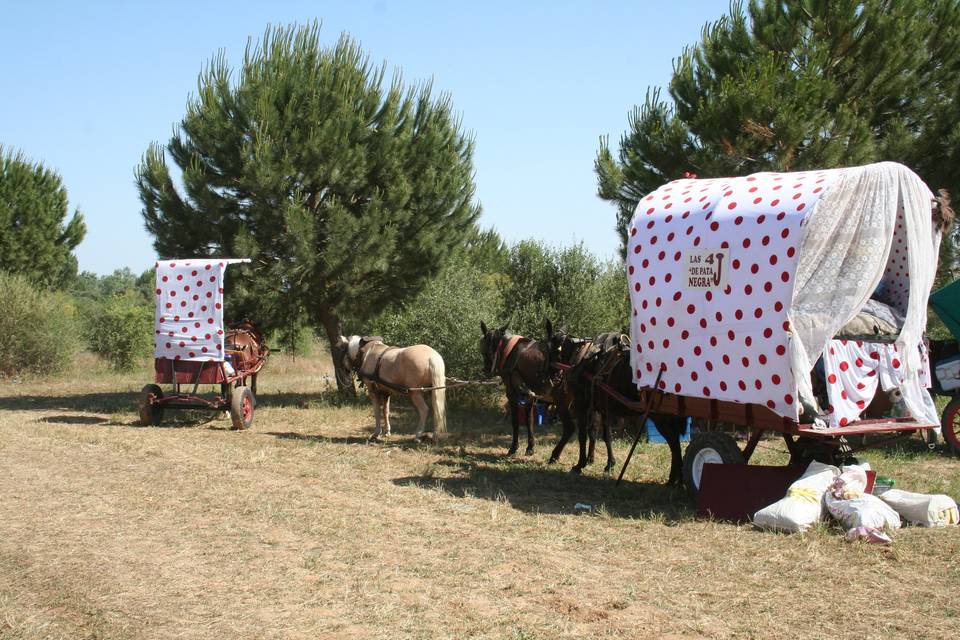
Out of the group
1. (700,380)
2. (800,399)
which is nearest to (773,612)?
(800,399)

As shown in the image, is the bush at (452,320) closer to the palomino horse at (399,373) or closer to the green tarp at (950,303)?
the palomino horse at (399,373)

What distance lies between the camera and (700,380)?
855cm

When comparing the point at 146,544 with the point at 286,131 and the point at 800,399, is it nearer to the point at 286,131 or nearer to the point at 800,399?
the point at 800,399

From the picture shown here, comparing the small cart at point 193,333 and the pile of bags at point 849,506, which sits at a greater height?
the small cart at point 193,333

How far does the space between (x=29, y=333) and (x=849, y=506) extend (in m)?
27.2

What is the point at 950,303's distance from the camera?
12336 mm

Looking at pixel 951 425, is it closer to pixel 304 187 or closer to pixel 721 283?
pixel 721 283

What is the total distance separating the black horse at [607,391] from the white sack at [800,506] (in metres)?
2.36

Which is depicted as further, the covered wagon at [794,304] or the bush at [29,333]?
the bush at [29,333]

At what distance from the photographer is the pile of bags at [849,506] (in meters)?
7.47

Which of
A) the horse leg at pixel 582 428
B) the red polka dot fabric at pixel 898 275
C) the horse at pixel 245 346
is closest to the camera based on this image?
the red polka dot fabric at pixel 898 275

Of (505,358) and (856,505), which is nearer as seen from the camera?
(856,505)

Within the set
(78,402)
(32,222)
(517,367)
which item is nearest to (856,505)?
(517,367)

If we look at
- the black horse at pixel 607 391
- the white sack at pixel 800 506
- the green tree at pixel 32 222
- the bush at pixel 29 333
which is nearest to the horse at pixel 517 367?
the black horse at pixel 607 391
